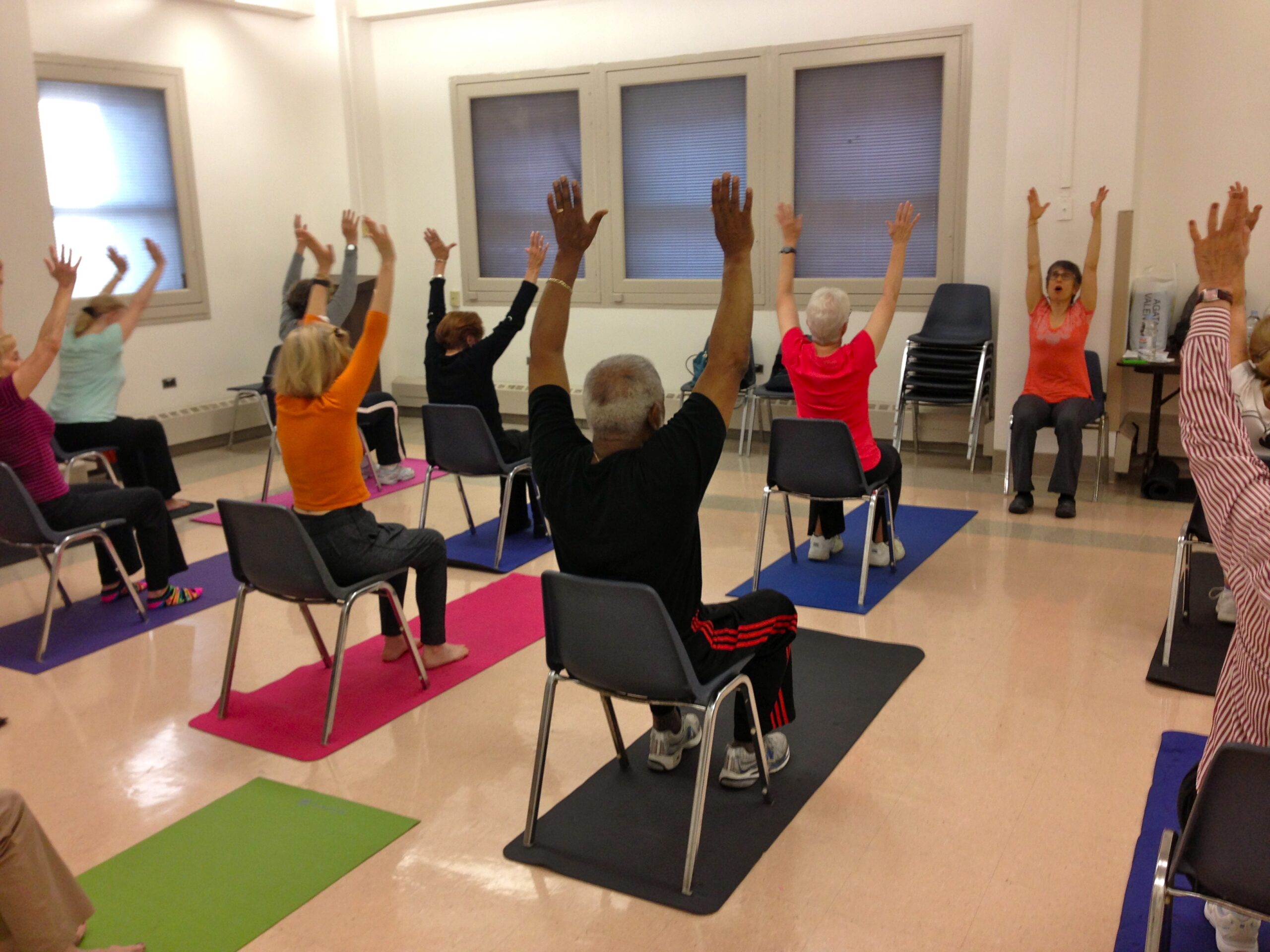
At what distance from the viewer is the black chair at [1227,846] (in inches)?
59.5

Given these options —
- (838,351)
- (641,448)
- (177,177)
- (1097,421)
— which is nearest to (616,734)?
(641,448)

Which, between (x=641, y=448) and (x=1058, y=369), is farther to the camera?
(x=1058, y=369)

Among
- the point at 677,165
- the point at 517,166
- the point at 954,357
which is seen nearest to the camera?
the point at 954,357

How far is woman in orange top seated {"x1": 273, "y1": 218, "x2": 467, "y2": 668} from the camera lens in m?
3.30

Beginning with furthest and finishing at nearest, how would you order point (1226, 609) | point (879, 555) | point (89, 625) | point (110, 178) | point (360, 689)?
point (110, 178) → point (879, 555) → point (89, 625) → point (1226, 609) → point (360, 689)

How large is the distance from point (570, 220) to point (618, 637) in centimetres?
97

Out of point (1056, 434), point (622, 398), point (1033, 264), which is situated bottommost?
→ point (1056, 434)

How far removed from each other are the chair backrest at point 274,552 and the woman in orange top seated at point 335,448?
0.14 metres

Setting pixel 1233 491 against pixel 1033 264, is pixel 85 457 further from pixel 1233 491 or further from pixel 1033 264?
pixel 1233 491

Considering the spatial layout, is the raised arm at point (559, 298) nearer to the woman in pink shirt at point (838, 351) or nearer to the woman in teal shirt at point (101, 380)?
the woman in pink shirt at point (838, 351)

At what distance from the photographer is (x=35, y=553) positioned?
5402 mm

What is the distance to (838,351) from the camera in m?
4.28

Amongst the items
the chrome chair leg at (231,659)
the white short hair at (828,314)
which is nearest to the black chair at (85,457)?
the chrome chair leg at (231,659)

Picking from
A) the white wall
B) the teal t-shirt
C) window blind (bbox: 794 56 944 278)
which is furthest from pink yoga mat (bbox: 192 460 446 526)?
window blind (bbox: 794 56 944 278)
